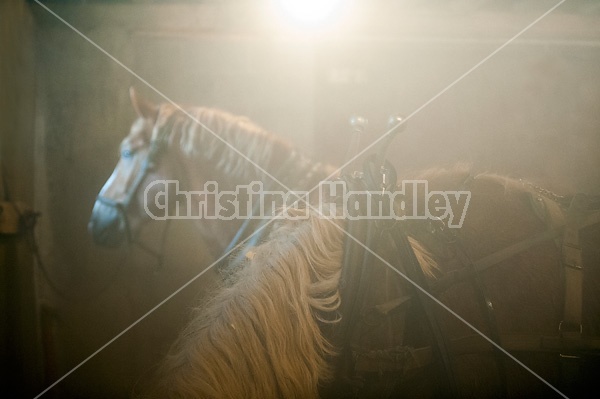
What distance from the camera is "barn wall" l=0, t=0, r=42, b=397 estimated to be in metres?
1.11

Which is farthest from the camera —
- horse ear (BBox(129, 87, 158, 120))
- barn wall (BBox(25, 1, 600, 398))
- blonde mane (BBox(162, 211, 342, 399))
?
barn wall (BBox(25, 1, 600, 398))

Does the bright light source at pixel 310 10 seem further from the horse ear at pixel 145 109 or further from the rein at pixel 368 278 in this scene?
the rein at pixel 368 278

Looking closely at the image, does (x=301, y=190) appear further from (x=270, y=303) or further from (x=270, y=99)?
(x=270, y=99)

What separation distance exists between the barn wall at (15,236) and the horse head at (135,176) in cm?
24

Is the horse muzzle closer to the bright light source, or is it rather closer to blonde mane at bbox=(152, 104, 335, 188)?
blonde mane at bbox=(152, 104, 335, 188)

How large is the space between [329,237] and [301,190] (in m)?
0.36

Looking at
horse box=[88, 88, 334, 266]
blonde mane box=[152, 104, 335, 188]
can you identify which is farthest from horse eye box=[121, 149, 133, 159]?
blonde mane box=[152, 104, 335, 188]

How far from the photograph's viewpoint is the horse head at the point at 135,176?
1.07 metres

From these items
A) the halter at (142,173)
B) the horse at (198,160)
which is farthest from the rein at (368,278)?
the halter at (142,173)

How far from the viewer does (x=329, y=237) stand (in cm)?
69

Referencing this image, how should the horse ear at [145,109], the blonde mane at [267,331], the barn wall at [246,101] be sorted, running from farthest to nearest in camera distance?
1. the barn wall at [246,101]
2. the horse ear at [145,109]
3. the blonde mane at [267,331]

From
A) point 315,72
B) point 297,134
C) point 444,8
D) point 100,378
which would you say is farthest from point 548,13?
point 100,378

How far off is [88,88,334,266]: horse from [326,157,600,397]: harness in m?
0.35

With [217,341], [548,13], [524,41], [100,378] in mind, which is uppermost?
[548,13]
